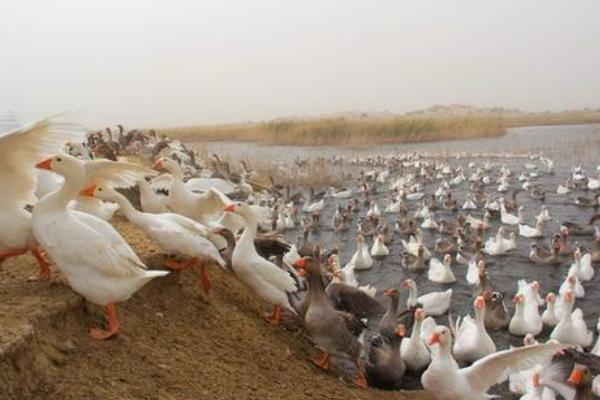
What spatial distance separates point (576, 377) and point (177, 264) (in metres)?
4.01

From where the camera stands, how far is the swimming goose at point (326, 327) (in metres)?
6.79

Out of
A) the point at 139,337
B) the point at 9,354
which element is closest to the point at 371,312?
the point at 139,337

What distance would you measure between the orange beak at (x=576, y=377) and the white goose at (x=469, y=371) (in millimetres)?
242

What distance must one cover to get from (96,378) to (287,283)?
302 cm

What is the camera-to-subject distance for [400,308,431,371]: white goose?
8023mm

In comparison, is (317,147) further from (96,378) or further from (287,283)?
(96,378)

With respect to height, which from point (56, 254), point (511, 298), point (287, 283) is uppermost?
point (56, 254)

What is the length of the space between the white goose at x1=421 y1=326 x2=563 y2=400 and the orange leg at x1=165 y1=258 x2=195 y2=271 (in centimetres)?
265

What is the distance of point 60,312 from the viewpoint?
16.2ft

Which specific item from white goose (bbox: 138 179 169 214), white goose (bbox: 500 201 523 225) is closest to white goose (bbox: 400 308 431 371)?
white goose (bbox: 138 179 169 214)

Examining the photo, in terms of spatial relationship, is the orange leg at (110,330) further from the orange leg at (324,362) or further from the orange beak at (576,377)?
the orange beak at (576,377)

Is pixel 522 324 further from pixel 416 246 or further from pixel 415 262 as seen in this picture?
pixel 416 246

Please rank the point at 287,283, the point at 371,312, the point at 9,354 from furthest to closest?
1. the point at 371,312
2. the point at 287,283
3. the point at 9,354

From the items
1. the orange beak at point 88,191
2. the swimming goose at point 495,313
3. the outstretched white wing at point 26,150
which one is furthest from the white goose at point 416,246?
the outstretched white wing at point 26,150
